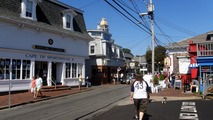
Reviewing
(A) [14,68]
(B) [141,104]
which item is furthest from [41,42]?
(B) [141,104]

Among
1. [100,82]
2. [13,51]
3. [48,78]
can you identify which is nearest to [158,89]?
[48,78]

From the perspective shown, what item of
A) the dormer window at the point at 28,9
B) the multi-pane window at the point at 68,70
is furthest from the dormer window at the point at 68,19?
the dormer window at the point at 28,9

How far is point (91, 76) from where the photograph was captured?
3928 centimetres

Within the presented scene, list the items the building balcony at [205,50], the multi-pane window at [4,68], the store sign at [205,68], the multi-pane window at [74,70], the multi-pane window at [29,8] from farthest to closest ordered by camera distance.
A: the multi-pane window at [74,70] < the multi-pane window at [29,8] < the building balcony at [205,50] < the store sign at [205,68] < the multi-pane window at [4,68]

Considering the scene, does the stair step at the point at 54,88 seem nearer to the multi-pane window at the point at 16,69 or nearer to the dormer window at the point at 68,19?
the multi-pane window at the point at 16,69

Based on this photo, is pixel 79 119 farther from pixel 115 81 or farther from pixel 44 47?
pixel 115 81

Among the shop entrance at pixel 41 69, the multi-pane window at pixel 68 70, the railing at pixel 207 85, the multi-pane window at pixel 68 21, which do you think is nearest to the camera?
the railing at pixel 207 85

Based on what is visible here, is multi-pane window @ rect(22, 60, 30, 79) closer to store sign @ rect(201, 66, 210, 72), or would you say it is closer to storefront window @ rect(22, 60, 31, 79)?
storefront window @ rect(22, 60, 31, 79)

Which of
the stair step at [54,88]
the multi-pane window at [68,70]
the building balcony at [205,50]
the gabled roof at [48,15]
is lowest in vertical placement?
the stair step at [54,88]

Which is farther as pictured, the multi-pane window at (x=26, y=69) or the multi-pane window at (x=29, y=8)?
the multi-pane window at (x=29, y=8)

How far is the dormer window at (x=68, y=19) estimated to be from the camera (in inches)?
1150

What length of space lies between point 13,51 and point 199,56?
1485cm

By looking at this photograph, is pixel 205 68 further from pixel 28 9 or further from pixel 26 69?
pixel 28 9

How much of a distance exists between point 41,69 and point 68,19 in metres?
6.93
